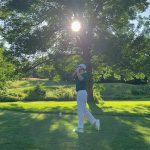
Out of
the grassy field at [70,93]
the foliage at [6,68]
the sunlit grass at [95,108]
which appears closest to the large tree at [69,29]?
the foliage at [6,68]

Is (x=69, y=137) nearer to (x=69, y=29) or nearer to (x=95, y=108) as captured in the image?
(x=95, y=108)

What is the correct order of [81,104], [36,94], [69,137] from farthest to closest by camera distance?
1. [36,94]
2. [81,104]
3. [69,137]

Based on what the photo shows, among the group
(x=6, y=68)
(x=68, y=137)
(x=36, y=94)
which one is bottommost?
(x=68, y=137)

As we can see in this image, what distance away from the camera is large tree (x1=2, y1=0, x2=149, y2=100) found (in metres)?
35.3

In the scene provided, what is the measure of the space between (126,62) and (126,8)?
4426mm

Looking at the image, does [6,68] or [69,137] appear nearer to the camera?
[69,137]

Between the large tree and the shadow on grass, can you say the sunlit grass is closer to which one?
the large tree

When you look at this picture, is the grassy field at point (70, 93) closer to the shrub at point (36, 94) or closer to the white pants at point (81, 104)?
the shrub at point (36, 94)

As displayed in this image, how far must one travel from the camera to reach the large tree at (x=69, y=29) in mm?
35312

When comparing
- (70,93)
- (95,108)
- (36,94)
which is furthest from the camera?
(36,94)

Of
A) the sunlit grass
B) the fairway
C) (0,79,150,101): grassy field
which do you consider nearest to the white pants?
the fairway

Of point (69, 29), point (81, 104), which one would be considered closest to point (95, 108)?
point (69, 29)

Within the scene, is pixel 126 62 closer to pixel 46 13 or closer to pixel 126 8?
pixel 126 8

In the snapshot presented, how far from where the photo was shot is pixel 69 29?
37000 mm
